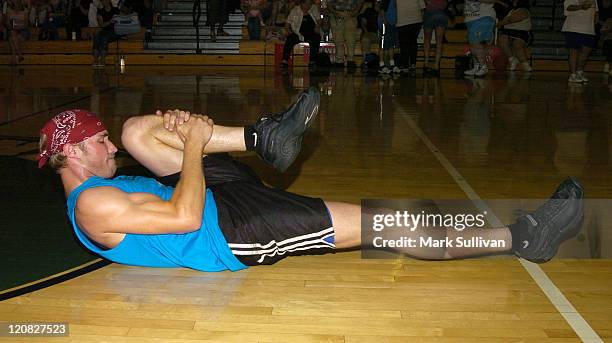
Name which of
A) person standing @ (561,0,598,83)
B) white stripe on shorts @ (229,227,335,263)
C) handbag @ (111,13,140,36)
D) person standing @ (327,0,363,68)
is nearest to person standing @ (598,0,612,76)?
person standing @ (561,0,598,83)

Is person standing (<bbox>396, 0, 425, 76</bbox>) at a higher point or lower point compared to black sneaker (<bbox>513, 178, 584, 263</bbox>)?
higher

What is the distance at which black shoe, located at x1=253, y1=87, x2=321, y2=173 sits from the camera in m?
3.27

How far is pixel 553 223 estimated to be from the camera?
10.3 feet

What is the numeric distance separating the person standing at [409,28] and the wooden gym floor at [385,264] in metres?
3.73

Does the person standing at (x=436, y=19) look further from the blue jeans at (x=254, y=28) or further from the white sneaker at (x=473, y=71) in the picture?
the blue jeans at (x=254, y=28)

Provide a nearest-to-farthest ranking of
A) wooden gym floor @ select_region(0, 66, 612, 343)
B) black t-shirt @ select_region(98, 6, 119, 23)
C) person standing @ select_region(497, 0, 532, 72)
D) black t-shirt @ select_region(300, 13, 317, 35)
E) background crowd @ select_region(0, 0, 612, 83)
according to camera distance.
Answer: wooden gym floor @ select_region(0, 66, 612, 343) → background crowd @ select_region(0, 0, 612, 83) → person standing @ select_region(497, 0, 532, 72) → black t-shirt @ select_region(300, 13, 317, 35) → black t-shirt @ select_region(98, 6, 119, 23)

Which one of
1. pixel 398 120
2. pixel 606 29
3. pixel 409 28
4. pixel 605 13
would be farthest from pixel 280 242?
pixel 605 13

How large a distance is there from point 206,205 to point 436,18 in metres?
11.5

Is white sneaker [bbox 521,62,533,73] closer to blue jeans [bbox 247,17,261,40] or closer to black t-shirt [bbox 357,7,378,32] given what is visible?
black t-shirt [bbox 357,7,378,32]

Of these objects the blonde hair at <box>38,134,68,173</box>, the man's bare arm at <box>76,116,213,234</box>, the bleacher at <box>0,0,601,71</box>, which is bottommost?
the man's bare arm at <box>76,116,213,234</box>

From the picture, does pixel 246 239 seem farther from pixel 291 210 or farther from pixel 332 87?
pixel 332 87

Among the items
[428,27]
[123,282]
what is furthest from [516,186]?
[428,27]

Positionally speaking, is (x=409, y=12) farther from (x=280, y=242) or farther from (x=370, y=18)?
(x=280, y=242)

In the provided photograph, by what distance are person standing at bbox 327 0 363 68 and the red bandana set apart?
42.7 feet
